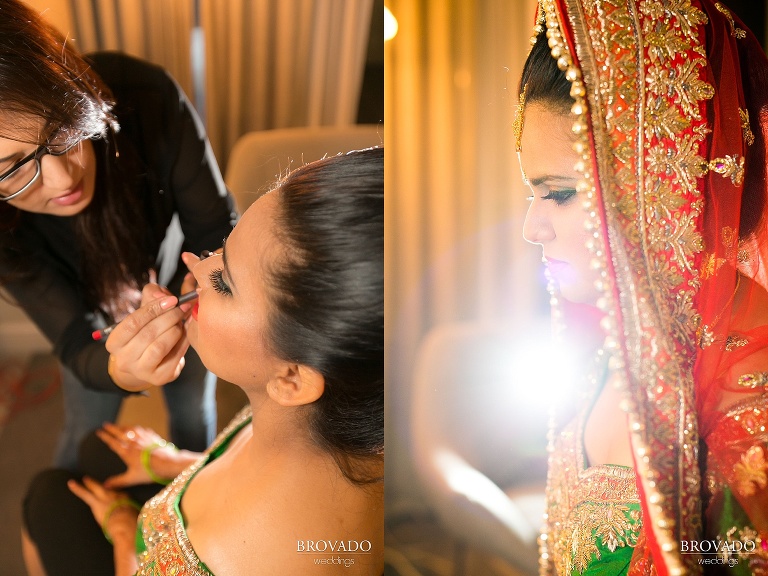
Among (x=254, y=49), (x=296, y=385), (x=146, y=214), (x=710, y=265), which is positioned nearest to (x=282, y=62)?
(x=254, y=49)

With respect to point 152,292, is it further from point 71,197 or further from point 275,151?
point 275,151

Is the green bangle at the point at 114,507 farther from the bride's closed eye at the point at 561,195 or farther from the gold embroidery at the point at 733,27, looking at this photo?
the gold embroidery at the point at 733,27

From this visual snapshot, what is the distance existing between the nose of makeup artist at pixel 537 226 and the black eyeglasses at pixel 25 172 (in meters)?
0.79

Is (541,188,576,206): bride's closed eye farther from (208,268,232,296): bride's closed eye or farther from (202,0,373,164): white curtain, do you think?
(208,268,232,296): bride's closed eye

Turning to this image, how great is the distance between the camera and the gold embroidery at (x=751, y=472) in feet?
3.02

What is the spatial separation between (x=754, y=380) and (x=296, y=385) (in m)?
0.69

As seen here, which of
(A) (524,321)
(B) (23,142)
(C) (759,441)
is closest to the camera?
(C) (759,441)

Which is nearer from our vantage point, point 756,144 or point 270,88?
point 756,144

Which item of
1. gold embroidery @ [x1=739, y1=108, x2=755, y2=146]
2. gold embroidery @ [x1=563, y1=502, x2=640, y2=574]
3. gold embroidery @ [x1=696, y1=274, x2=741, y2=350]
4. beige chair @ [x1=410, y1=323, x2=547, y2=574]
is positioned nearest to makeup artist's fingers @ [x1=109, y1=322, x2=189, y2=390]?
beige chair @ [x1=410, y1=323, x2=547, y2=574]

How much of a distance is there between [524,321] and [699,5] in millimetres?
574

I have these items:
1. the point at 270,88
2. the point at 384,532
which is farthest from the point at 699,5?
the point at 384,532

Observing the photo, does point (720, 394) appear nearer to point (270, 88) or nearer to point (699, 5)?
point (699, 5)

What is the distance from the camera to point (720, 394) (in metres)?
0.96

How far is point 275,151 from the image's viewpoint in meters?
1.19
